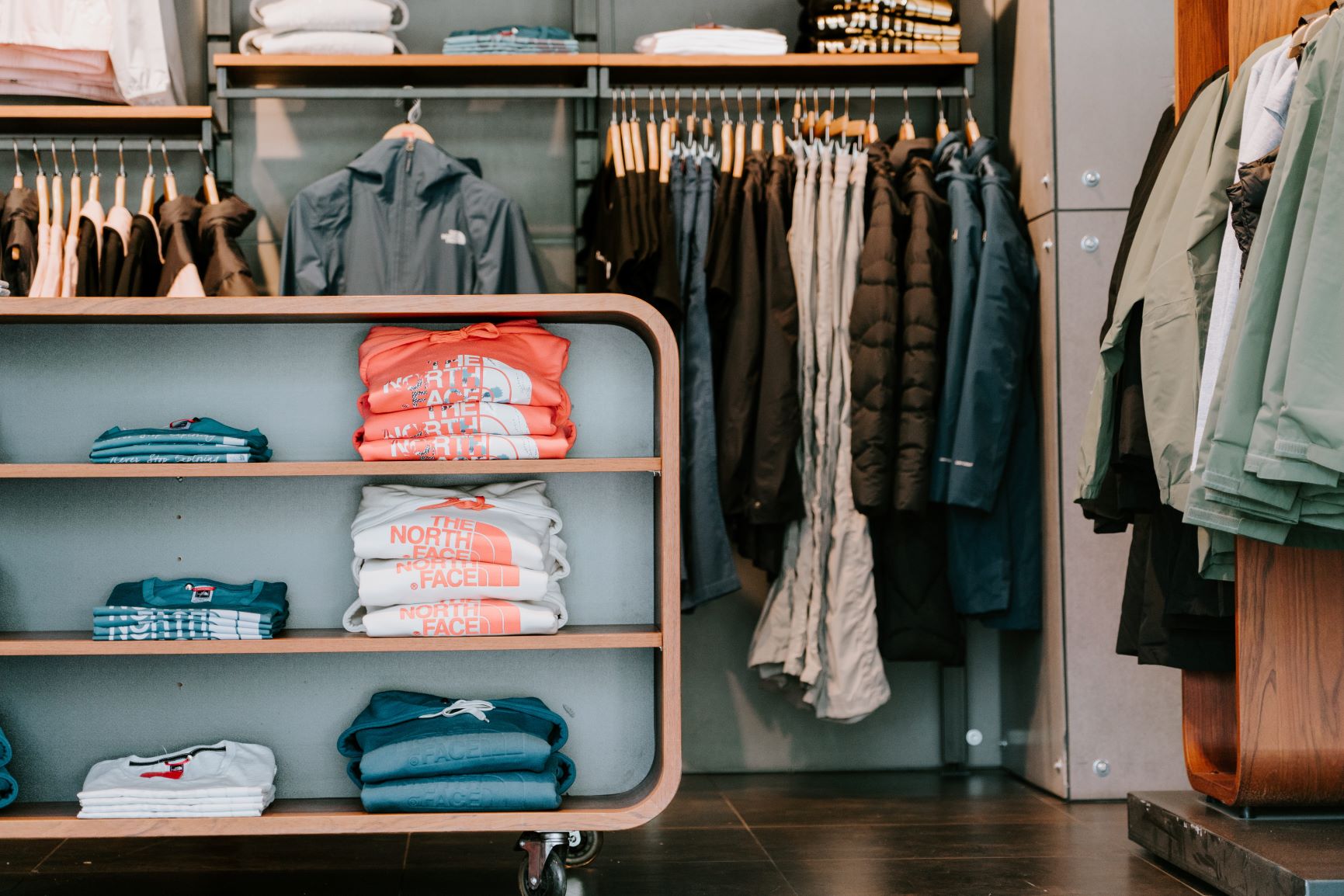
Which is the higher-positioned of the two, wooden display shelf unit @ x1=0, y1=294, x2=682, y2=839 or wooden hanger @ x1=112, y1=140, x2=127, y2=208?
wooden hanger @ x1=112, y1=140, x2=127, y2=208

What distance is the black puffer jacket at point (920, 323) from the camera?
3.43m

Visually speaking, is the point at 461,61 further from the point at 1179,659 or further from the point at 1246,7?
the point at 1179,659

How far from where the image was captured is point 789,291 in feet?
Answer: 11.7

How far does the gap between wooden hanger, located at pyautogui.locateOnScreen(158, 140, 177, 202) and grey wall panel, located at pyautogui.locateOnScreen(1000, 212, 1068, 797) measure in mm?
2468

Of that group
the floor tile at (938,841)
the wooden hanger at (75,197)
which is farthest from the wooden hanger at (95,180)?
the floor tile at (938,841)

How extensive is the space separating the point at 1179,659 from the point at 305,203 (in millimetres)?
2524

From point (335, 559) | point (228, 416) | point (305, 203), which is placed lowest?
point (335, 559)

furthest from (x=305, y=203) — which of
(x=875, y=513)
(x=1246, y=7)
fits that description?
(x=1246, y=7)

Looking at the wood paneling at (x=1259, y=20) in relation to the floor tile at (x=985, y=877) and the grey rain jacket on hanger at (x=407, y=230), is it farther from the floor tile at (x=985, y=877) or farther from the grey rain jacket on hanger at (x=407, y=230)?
the grey rain jacket on hanger at (x=407, y=230)

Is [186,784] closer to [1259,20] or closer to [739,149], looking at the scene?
[739,149]

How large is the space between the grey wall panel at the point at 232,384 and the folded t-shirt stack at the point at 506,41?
1.42 meters

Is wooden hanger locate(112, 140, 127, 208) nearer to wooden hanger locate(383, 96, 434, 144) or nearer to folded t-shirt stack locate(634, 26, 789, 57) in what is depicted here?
wooden hanger locate(383, 96, 434, 144)

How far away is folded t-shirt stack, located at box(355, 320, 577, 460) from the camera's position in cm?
244

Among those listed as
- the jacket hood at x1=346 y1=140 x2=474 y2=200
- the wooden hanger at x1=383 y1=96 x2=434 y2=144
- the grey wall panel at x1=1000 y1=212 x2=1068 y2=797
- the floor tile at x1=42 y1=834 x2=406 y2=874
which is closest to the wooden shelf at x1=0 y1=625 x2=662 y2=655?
the floor tile at x1=42 y1=834 x2=406 y2=874
